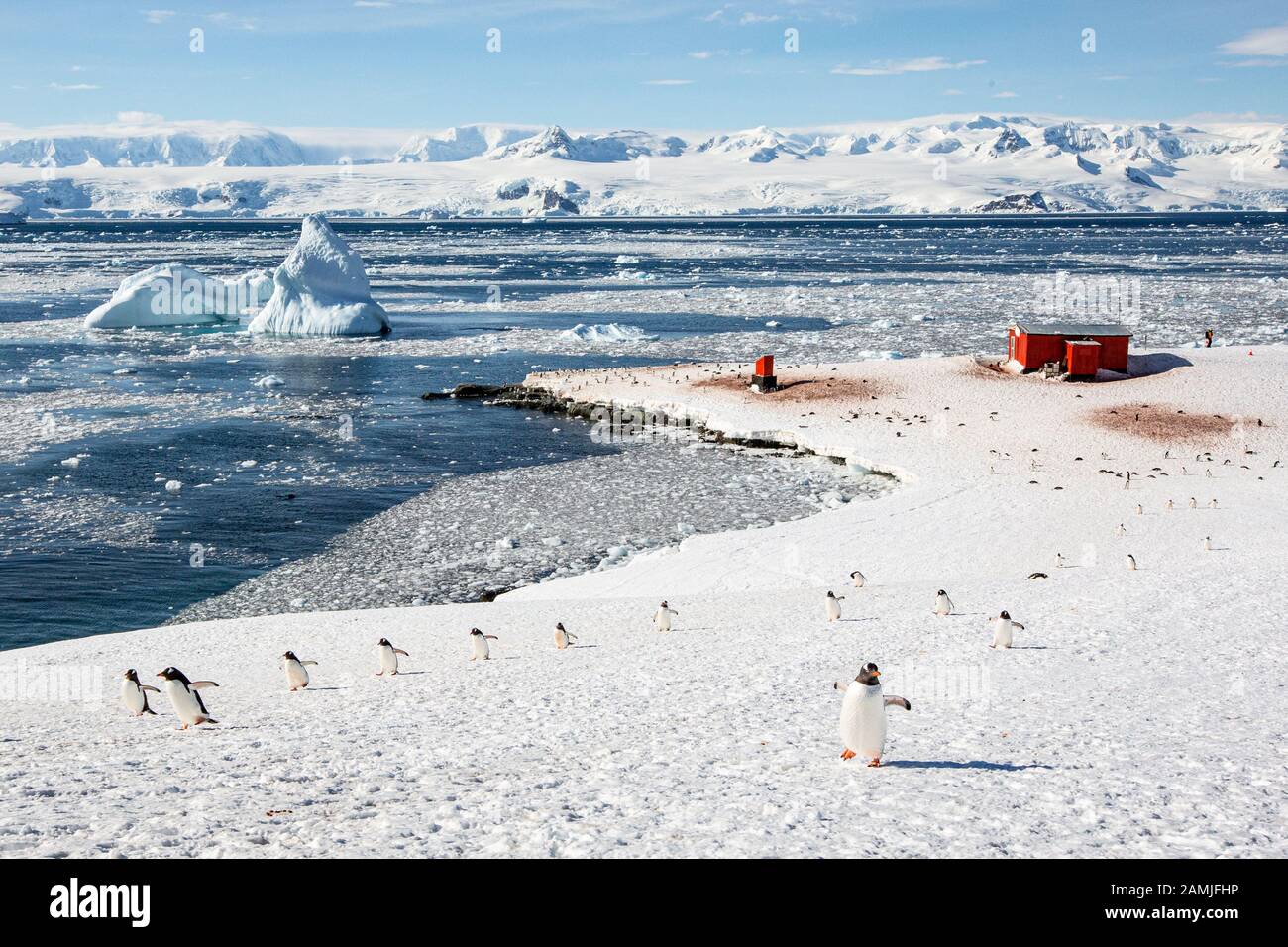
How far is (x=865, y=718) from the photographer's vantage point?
9.27 meters

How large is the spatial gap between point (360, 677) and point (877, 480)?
15543 millimetres

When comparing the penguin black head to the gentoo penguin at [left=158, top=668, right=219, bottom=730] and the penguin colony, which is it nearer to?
the penguin colony

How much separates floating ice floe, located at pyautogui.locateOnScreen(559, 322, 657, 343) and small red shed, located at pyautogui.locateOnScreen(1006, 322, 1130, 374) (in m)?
18.9

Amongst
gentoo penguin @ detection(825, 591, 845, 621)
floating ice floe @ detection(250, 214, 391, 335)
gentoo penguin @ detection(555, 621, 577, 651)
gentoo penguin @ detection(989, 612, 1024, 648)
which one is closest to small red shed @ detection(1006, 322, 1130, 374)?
gentoo penguin @ detection(825, 591, 845, 621)

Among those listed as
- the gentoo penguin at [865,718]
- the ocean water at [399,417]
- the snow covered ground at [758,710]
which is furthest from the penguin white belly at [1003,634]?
the ocean water at [399,417]

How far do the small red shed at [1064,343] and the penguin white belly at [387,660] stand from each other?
1029 inches

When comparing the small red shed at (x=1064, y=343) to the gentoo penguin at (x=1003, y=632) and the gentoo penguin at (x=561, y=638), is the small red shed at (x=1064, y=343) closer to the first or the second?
the gentoo penguin at (x=1003, y=632)

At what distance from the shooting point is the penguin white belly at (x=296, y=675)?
12648 millimetres

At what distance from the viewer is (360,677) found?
13.5m

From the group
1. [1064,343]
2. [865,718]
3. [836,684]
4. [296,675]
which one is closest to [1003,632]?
[836,684]

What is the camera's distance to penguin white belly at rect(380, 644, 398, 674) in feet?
43.9
